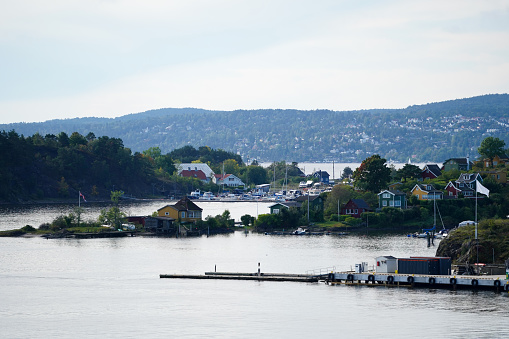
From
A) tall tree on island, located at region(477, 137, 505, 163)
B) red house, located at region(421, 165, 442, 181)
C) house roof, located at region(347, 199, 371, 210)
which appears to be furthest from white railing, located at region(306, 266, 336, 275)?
tall tree on island, located at region(477, 137, 505, 163)

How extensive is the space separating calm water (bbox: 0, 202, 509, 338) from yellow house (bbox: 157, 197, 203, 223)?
20.2 m

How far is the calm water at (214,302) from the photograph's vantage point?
41.5 metres

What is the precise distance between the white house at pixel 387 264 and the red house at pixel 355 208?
139ft

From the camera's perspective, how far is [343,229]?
9069cm

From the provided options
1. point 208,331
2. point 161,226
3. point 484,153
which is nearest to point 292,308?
point 208,331

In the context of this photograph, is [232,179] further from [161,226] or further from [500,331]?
[500,331]

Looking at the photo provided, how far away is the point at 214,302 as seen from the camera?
48094 mm

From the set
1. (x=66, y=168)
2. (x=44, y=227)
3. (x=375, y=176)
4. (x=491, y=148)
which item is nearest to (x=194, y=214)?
(x=44, y=227)

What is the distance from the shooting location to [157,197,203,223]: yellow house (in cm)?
9044

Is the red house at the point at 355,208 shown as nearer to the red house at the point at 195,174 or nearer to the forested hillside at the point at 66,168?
the forested hillside at the point at 66,168

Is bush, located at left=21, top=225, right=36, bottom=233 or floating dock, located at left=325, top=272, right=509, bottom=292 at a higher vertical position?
bush, located at left=21, top=225, right=36, bottom=233

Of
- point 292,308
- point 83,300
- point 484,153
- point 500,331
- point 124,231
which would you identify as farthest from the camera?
point 484,153

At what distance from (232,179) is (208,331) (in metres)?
148

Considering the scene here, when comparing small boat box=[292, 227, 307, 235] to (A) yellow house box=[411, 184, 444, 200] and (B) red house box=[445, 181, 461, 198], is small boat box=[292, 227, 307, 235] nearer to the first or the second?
(A) yellow house box=[411, 184, 444, 200]
